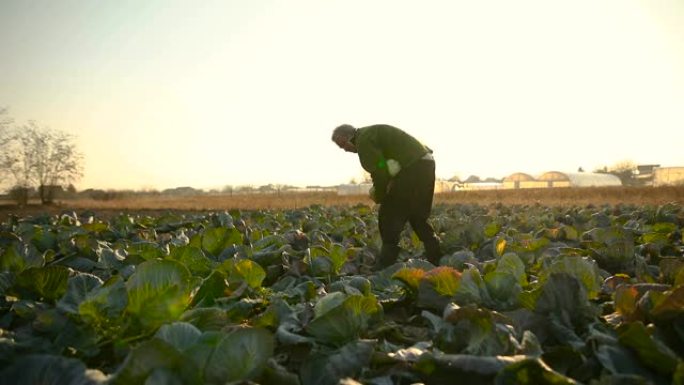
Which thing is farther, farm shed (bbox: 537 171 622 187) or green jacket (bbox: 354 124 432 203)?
farm shed (bbox: 537 171 622 187)

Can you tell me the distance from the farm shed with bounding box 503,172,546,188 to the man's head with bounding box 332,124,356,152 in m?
55.1

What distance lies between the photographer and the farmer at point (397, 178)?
4957mm

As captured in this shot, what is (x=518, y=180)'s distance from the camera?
5794cm

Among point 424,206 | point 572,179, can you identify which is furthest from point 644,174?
point 424,206

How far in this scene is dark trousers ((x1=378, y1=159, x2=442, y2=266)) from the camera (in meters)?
4.99

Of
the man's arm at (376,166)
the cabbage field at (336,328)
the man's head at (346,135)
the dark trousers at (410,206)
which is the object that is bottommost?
the cabbage field at (336,328)

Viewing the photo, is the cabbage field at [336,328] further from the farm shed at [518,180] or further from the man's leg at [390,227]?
the farm shed at [518,180]

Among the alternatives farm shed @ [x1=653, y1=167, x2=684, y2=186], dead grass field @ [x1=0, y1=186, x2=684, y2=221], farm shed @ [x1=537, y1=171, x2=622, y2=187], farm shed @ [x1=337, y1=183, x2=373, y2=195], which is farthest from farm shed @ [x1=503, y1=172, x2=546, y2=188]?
dead grass field @ [x1=0, y1=186, x2=684, y2=221]

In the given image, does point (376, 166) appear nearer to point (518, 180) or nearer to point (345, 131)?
point (345, 131)

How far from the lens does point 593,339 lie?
1734 millimetres

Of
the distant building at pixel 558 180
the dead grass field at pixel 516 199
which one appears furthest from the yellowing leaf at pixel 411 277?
the distant building at pixel 558 180

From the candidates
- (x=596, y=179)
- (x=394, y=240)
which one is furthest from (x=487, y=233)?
(x=596, y=179)

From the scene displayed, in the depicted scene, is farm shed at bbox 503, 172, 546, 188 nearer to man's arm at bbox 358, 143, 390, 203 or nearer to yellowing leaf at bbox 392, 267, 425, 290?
man's arm at bbox 358, 143, 390, 203

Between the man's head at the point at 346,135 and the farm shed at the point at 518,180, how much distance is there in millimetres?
55135
